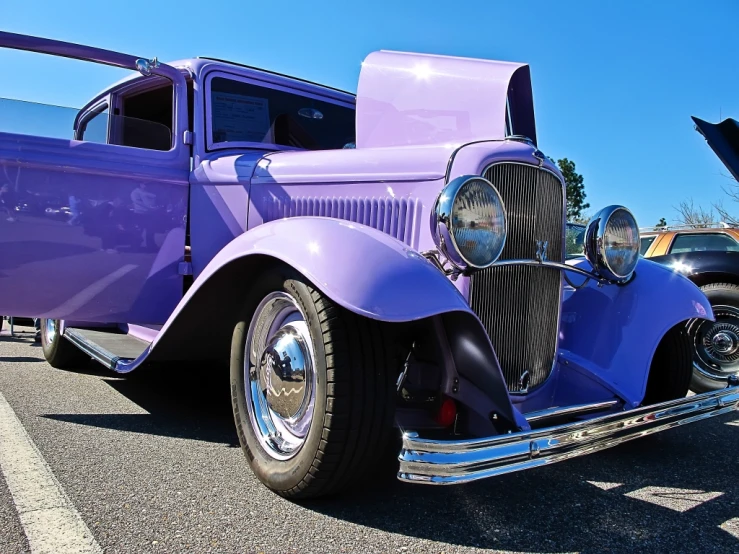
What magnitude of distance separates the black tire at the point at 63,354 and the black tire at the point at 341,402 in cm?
328

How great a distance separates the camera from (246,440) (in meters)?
2.38

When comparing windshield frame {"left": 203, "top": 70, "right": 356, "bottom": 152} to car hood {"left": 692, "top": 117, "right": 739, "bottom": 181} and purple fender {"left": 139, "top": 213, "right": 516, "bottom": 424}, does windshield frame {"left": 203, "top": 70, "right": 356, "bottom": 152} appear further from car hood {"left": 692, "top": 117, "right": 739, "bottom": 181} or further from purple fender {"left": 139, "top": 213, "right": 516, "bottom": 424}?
car hood {"left": 692, "top": 117, "right": 739, "bottom": 181}

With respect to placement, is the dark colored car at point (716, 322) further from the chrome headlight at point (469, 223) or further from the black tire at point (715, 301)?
the chrome headlight at point (469, 223)

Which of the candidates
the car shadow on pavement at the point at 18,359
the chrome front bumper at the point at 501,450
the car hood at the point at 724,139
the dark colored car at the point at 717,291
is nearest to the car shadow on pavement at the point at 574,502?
the chrome front bumper at the point at 501,450

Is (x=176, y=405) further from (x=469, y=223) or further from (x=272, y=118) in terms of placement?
(x=469, y=223)

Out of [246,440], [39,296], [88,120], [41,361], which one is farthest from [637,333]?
[41,361]

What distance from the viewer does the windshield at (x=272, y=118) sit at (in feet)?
11.9

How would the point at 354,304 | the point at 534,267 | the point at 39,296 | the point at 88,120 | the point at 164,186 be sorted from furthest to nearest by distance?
the point at 88,120 < the point at 164,186 < the point at 39,296 < the point at 534,267 < the point at 354,304

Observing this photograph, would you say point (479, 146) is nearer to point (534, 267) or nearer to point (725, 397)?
point (534, 267)

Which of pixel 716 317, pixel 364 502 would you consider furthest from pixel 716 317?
pixel 364 502

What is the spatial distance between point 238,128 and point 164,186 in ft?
1.86

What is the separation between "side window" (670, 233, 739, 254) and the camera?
683 cm

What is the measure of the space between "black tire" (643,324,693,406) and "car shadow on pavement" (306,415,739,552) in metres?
0.36

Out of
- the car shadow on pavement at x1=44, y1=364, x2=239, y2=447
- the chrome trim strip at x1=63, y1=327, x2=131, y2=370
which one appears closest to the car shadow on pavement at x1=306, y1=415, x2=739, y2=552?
the car shadow on pavement at x1=44, y1=364, x2=239, y2=447
